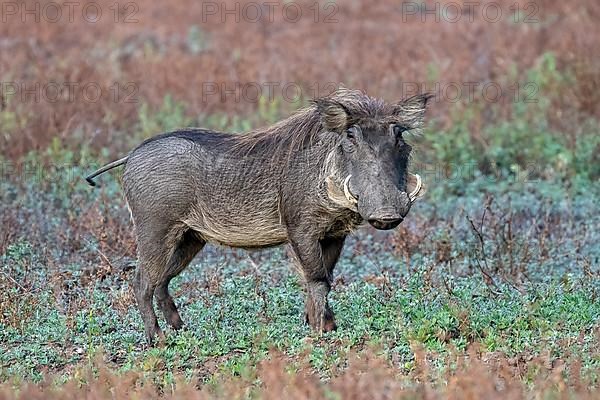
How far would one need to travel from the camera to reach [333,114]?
534 centimetres

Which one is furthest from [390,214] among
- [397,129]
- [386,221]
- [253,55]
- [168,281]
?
[253,55]

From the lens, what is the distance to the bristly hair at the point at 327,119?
5.32 m

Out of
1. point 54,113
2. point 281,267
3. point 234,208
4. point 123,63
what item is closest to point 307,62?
point 123,63

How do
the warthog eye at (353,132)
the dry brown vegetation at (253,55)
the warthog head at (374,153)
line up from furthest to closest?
1. the dry brown vegetation at (253,55)
2. the warthog eye at (353,132)
3. the warthog head at (374,153)

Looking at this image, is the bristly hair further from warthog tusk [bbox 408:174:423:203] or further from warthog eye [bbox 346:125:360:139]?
warthog tusk [bbox 408:174:423:203]

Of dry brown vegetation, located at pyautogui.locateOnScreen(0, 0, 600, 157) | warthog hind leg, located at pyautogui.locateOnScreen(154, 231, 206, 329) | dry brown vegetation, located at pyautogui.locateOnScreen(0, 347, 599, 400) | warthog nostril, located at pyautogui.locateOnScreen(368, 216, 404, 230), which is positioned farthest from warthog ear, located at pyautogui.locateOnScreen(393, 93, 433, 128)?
dry brown vegetation, located at pyautogui.locateOnScreen(0, 0, 600, 157)

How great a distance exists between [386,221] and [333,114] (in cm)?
66

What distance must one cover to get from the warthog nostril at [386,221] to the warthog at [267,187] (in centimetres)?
25

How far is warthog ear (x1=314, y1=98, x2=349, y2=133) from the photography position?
531 cm

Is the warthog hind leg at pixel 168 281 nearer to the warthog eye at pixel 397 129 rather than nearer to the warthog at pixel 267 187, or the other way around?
the warthog at pixel 267 187

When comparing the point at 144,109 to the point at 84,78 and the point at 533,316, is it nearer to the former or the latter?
the point at 84,78

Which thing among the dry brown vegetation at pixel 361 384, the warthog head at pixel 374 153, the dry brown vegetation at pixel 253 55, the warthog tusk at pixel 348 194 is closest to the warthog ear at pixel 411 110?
the warthog head at pixel 374 153

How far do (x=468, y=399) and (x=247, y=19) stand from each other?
36.0ft

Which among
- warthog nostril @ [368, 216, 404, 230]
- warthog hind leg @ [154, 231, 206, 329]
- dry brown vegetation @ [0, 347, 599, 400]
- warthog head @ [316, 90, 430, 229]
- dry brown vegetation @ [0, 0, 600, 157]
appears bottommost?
dry brown vegetation @ [0, 0, 600, 157]
